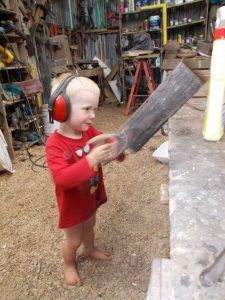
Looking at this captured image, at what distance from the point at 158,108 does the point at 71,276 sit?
103 cm

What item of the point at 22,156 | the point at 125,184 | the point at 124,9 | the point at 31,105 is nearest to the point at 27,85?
the point at 31,105

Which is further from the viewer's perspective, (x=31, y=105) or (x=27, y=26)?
(x=27, y=26)

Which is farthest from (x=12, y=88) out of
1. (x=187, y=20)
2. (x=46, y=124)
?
(x=187, y=20)

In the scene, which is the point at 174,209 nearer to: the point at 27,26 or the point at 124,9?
the point at 27,26

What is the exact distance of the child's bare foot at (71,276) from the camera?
1329mm

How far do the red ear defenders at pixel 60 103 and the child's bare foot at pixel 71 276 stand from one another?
897mm

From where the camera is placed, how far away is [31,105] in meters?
3.58

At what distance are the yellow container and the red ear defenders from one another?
57cm

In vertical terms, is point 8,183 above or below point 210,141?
below

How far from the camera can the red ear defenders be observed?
873mm

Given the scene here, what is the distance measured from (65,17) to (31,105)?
3.08 m

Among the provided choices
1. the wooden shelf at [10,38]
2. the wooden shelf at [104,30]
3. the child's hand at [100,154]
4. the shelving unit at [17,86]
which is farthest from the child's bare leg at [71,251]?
the wooden shelf at [104,30]

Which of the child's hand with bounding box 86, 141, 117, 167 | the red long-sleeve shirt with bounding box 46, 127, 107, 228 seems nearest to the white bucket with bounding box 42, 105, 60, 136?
the red long-sleeve shirt with bounding box 46, 127, 107, 228

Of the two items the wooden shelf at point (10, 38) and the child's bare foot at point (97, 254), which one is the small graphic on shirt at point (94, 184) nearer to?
the child's bare foot at point (97, 254)
